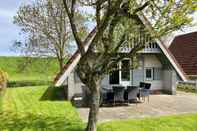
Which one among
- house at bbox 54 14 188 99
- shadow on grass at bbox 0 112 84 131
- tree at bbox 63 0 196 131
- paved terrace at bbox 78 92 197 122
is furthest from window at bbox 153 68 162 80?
shadow on grass at bbox 0 112 84 131

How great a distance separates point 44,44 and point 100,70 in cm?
1886

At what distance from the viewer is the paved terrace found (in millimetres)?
13344

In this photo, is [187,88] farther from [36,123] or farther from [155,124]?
[36,123]

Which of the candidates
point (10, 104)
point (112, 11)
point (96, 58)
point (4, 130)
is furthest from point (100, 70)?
point (10, 104)

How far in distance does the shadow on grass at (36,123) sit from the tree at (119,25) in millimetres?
1344

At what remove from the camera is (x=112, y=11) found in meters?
9.27

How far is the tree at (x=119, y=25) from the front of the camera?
8.64 metres

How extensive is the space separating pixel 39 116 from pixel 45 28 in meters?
16.0

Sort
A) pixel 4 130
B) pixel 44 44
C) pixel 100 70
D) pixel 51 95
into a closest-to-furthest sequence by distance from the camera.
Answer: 1. pixel 100 70
2. pixel 4 130
3. pixel 51 95
4. pixel 44 44

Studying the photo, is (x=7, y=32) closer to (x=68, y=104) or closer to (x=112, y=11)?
(x=68, y=104)

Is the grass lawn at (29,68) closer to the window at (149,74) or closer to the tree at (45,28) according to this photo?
the tree at (45,28)

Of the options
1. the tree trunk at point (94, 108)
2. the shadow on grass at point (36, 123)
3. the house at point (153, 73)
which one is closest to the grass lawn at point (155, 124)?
the tree trunk at point (94, 108)

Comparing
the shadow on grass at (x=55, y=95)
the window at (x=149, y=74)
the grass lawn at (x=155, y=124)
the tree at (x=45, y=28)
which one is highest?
the tree at (x=45, y=28)

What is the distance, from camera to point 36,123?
11953 millimetres
